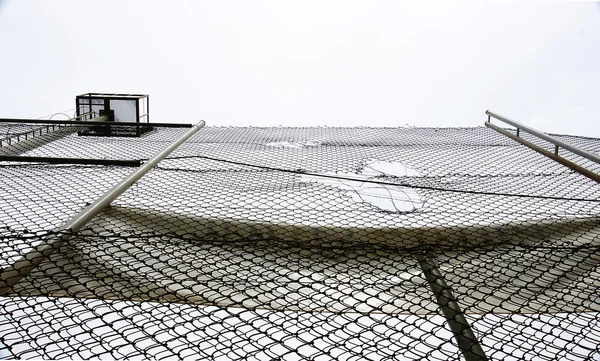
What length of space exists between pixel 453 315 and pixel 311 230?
0.92 m

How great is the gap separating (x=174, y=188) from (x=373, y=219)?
3.47 feet

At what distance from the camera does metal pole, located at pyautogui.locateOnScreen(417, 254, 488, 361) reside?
50.3 inches

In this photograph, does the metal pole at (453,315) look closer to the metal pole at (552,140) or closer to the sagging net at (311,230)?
the sagging net at (311,230)

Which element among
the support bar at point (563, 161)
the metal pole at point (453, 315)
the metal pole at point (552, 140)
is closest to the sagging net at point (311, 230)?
the metal pole at point (453, 315)

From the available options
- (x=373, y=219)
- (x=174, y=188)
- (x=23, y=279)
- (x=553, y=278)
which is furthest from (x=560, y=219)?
(x=23, y=279)

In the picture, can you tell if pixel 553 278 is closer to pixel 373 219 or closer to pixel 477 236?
pixel 477 236

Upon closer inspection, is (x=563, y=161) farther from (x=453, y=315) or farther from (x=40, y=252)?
(x=40, y=252)

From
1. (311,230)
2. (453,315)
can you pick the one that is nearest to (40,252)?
(311,230)

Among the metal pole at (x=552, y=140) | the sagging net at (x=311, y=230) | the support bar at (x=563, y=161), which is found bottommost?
the sagging net at (x=311, y=230)

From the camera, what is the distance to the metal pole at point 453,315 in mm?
1277

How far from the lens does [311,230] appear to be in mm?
2264

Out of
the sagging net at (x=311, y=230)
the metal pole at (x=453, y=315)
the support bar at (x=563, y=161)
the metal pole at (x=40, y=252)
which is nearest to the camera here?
the metal pole at (x=453, y=315)

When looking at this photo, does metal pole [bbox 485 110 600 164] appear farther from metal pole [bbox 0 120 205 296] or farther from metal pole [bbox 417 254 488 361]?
metal pole [bbox 0 120 205 296]

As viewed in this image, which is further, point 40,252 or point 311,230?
point 311,230
